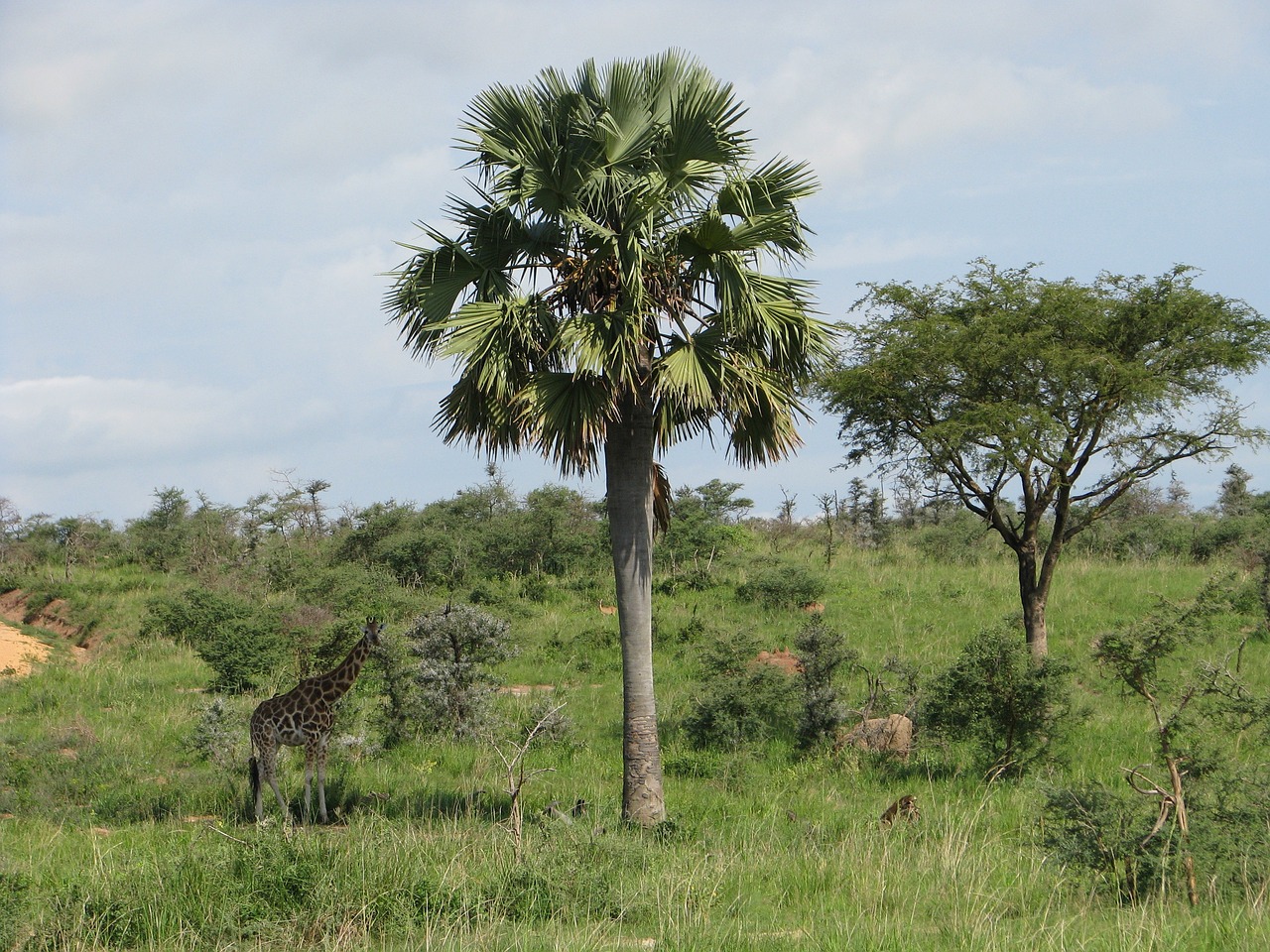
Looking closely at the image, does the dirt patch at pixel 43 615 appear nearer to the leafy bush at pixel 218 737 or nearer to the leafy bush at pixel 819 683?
the leafy bush at pixel 218 737

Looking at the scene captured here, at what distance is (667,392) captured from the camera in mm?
11930

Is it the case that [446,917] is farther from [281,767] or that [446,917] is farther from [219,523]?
[219,523]

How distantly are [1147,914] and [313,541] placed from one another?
35.2 metres

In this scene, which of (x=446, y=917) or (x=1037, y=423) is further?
(x=1037, y=423)

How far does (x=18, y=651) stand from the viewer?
2584cm

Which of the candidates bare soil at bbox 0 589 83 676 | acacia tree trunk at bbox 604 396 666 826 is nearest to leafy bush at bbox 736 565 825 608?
acacia tree trunk at bbox 604 396 666 826

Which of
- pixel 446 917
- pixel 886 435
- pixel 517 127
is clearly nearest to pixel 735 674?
pixel 886 435

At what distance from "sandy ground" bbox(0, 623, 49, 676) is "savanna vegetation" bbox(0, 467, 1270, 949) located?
0.79 meters

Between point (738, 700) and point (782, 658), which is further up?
point (782, 658)

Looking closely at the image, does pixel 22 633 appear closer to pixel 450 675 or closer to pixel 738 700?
pixel 450 675

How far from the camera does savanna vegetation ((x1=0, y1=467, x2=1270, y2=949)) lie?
7809mm

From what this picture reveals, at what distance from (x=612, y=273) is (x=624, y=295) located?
21.3 inches

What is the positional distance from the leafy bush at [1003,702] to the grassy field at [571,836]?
0.51 meters

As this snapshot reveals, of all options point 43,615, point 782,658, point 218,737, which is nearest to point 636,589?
point 218,737
